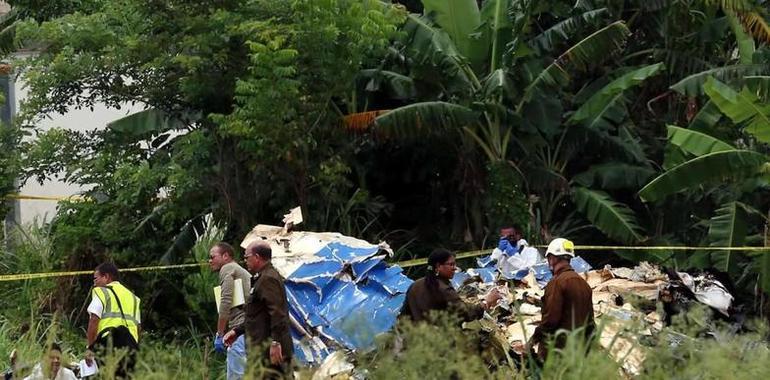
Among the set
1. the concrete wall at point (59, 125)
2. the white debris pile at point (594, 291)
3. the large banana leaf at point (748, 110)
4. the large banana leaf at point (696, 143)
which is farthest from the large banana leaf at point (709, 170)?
the concrete wall at point (59, 125)

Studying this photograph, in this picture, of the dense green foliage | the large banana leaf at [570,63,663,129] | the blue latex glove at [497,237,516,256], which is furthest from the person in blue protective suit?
the large banana leaf at [570,63,663,129]

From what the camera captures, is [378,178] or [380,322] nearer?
[380,322]

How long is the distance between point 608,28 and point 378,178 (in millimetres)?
3659

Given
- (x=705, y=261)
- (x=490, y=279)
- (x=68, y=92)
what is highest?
(x=68, y=92)

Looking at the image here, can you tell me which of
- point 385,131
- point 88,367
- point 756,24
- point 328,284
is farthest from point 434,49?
point 88,367

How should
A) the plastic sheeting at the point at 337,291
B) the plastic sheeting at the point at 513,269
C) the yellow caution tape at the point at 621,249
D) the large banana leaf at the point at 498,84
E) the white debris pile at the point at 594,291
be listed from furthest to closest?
the large banana leaf at the point at 498,84 → the yellow caution tape at the point at 621,249 → the plastic sheeting at the point at 513,269 → the plastic sheeting at the point at 337,291 → the white debris pile at the point at 594,291

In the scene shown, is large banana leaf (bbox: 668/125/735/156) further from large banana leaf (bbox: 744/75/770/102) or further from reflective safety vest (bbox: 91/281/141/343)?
reflective safety vest (bbox: 91/281/141/343)

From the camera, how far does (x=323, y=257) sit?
1132 cm

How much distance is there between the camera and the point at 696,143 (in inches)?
509

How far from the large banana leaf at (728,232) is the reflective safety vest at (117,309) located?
269 inches

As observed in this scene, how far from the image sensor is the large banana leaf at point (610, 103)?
1421cm

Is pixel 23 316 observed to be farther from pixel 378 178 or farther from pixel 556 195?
pixel 556 195

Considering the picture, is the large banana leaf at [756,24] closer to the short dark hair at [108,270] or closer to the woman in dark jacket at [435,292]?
the woman in dark jacket at [435,292]

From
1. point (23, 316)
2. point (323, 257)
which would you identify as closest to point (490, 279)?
point (323, 257)
